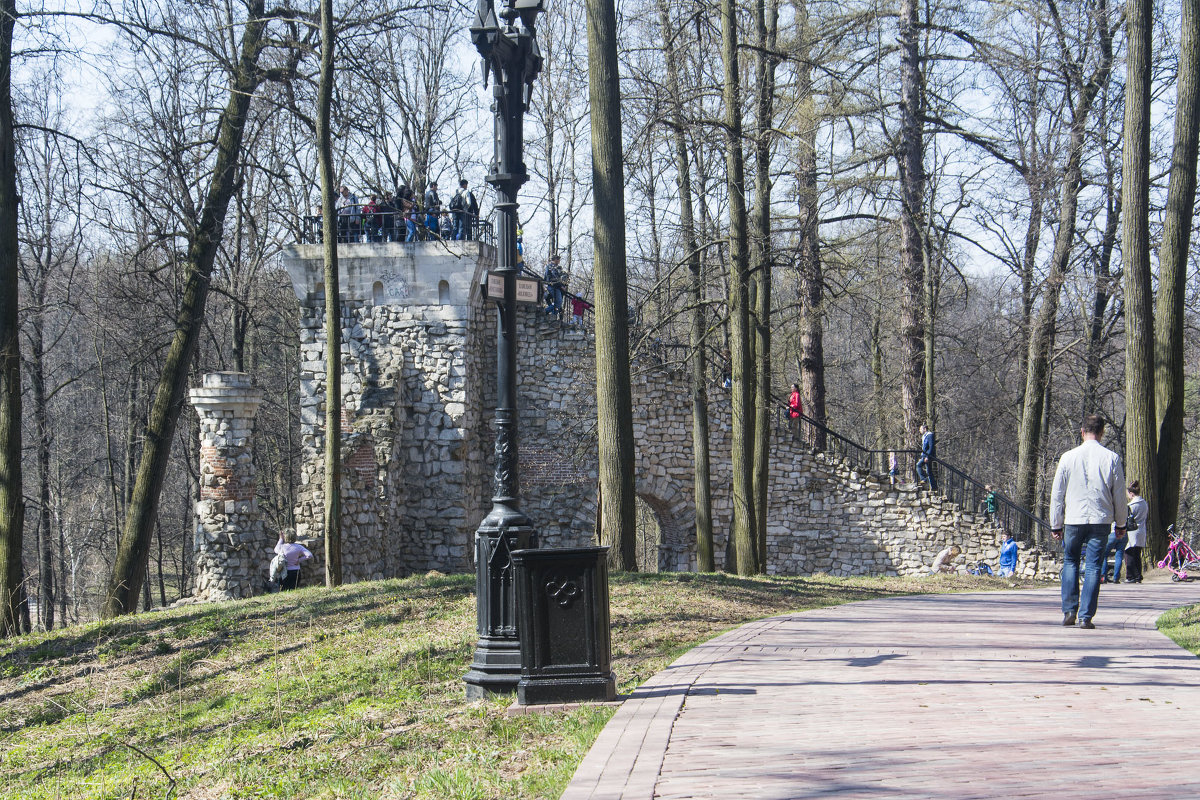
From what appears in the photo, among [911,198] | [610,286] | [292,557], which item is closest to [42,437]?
[292,557]

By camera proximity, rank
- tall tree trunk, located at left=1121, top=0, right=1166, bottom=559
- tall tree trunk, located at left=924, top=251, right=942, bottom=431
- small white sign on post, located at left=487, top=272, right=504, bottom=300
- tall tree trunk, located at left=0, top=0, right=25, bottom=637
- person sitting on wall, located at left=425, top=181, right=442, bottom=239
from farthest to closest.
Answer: tall tree trunk, located at left=924, top=251, right=942, bottom=431 < person sitting on wall, located at left=425, top=181, right=442, bottom=239 < tall tree trunk, located at left=1121, top=0, right=1166, bottom=559 < tall tree trunk, located at left=0, top=0, right=25, bottom=637 < small white sign on post, located at left=487, top=272, right=504, bottom=300

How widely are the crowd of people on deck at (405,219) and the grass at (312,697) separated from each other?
9.13 metres

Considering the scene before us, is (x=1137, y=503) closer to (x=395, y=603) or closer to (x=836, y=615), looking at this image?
(x=836, y=615)

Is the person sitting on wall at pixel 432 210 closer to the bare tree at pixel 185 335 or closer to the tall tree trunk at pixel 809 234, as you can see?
the bare tree at pixel 185 335

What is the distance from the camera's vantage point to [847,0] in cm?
1780

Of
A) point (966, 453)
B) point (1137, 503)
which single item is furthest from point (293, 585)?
point (966, 453)

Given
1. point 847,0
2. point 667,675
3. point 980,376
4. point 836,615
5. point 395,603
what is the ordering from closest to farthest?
point 667,675 → point 836,615 → point 395,603 → point 847,0 → point 980,376

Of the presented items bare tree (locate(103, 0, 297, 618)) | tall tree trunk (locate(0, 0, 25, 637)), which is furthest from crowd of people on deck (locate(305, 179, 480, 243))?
tall tree trunk (locate(0, 0, 25, 637))

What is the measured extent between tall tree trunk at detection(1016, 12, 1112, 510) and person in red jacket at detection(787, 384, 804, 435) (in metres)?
4.58

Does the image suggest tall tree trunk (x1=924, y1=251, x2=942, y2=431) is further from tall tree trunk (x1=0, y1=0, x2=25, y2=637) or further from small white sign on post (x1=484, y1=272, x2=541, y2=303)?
tall tree trunk (x1=0, y1=0, x2=25, y2=637)

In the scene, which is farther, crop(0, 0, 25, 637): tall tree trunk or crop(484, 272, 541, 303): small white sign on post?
crop(0, 0, 25, 637): tall tree trunk

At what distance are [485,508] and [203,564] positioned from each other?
6.14 metres

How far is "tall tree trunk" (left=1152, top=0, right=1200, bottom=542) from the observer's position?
14141mm

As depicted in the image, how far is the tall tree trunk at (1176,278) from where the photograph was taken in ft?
46.4
